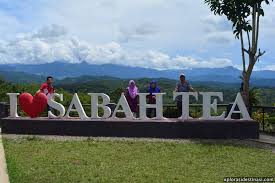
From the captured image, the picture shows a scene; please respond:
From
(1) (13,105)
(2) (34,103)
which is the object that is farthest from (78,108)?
(1) (13,105)

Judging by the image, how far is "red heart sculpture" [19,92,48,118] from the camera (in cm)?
1691

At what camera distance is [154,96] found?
16578mm

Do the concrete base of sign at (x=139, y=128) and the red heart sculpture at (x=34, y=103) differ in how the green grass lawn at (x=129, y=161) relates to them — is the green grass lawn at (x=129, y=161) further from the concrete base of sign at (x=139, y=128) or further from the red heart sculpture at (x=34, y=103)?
the red heart sculpture at (x=34, y=103)

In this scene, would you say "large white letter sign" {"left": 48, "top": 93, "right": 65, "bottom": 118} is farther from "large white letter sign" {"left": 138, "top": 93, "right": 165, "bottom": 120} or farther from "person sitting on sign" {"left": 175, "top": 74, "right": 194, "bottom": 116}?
"person sitting on sign" {"left": 175, "top": 74, "right": 194, "bottom": 116}

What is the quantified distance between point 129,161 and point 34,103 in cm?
666

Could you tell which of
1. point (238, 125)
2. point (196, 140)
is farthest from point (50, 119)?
point (238, 125)

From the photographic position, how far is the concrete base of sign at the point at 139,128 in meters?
15.3

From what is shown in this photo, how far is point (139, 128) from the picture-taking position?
1572 centimetres

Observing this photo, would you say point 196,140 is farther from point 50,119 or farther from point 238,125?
point 50,119

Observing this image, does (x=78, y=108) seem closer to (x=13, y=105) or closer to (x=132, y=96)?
(x=132, y=96)

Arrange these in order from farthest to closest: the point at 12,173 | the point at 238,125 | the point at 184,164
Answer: the point at 238,125
the point at 184,164
the point at 12,173

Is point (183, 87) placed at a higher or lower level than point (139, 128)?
higher

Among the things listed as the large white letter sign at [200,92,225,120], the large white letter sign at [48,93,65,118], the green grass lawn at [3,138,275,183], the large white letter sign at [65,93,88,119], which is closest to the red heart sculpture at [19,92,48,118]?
the large white letter sign at [48,93,65,118]

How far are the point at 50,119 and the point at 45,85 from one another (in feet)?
4.96
